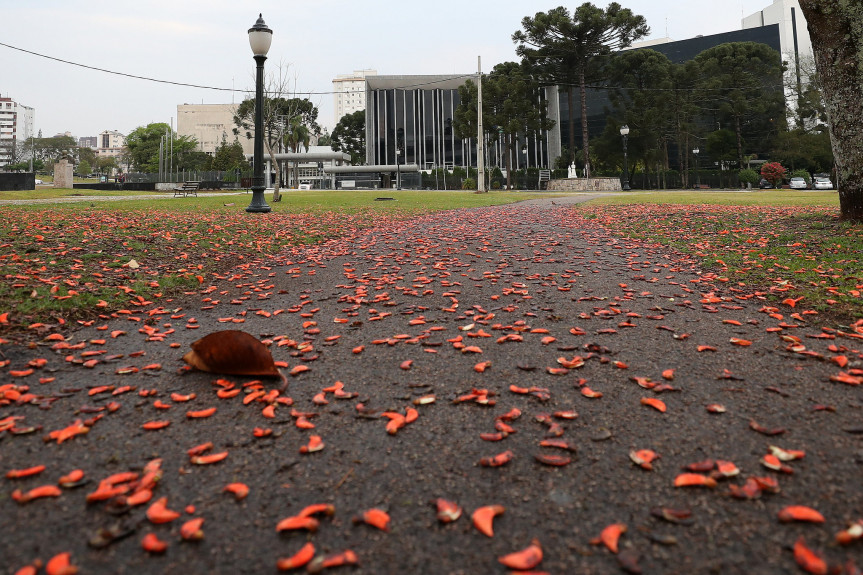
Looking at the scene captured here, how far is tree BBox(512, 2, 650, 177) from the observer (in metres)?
44.7

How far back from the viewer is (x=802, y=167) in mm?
52312

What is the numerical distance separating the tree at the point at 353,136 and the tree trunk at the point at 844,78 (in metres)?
82.4

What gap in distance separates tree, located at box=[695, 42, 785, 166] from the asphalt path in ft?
180

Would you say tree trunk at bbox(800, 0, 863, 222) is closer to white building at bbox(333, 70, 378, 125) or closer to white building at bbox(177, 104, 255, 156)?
white building at bbox(177, 104, 255, 156)

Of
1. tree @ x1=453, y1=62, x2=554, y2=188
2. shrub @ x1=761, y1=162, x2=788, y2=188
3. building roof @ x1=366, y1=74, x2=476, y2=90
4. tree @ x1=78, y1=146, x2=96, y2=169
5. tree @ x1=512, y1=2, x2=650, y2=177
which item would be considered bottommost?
shrub @ x1=761, y1=162, x2=788, y2=188

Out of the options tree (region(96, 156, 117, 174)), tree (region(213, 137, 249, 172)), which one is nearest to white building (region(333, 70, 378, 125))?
tree (region(96, 156, 117, 174))

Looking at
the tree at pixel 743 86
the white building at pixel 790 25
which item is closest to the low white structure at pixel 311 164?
the tree at pixel 743 86

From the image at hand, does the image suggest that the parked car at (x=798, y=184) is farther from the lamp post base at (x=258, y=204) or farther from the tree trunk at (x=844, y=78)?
the lamp post base at (x=258, y=204)

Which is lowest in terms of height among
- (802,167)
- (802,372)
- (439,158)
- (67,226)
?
(802,372)

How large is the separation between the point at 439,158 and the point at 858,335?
2997 inches

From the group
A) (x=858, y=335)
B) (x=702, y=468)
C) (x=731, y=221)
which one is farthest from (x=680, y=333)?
(x=731, y=221)

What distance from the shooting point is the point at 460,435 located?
245 centimetres

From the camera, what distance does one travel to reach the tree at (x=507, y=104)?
1880 inches

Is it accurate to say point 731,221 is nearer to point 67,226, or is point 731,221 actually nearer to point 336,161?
point 67,226
